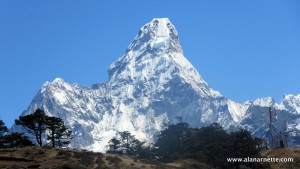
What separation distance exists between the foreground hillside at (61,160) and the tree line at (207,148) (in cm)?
1556

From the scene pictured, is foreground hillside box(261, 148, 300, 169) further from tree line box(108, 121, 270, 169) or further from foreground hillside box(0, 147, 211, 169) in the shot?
foreground hillside box(0, 147, 211, 169)

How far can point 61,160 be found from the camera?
77.7m

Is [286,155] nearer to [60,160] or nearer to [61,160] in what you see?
[61,160]

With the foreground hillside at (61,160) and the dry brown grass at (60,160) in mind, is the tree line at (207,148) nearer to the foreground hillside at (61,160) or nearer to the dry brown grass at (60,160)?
the foreground hillside at (61,160)

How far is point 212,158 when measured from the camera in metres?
107

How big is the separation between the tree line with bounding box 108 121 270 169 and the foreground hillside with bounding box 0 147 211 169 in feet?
51.0

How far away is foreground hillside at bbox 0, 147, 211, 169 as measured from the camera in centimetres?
7269

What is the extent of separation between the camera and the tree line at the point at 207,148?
101625 millimetres

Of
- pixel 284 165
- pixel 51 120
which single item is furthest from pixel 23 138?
pixel 284 165

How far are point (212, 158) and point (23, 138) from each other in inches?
1552

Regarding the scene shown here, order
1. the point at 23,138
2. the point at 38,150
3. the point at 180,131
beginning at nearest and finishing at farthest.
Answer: the point at 38,150 < the point at 23,138 < the point at 180,131

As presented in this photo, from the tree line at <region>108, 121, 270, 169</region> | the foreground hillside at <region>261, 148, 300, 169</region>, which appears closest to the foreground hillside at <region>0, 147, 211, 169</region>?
the tree line at <region>108, 121, 270, 169</region>

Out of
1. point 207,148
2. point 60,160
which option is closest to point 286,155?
point 207,148

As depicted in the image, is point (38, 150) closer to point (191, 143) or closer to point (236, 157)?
point (236, 157)
